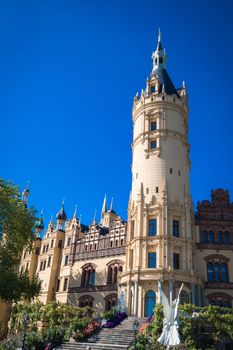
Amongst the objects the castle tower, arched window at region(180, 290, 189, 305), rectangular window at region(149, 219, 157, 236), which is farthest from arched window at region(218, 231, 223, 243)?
arched window at region(180, 290, 189, 305)

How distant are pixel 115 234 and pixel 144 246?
8924 millimetres

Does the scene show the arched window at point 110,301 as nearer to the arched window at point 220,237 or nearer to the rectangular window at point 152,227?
the rectangular window at point 152,227

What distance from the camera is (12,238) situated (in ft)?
114

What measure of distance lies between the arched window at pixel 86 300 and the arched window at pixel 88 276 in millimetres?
1739

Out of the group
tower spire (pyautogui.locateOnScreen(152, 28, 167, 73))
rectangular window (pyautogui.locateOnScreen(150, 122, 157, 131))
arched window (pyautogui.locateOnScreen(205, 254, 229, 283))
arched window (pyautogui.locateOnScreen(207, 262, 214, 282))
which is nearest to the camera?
arched window (pyautogui.locateOnScreen(205, 254, 229, 283))

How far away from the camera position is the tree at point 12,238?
32.4m

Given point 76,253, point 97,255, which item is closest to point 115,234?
point 97,255

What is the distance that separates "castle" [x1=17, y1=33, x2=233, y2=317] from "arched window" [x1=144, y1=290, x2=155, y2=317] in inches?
4.2

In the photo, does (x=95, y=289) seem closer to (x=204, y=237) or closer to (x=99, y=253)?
(x=99, y=253)

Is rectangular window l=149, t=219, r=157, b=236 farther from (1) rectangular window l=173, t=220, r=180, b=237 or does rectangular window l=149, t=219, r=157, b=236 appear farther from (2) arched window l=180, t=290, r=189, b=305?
(2) arched window l=180, t=290, r=189, b=305

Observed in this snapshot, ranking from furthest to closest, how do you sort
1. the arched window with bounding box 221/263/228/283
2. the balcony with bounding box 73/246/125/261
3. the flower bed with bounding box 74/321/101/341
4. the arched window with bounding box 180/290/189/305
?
the balcony with bounding box 73/246/125/261, the arched window with bounding box 221/263/228/283, the arched window with bounding box 180/290/189/305, the flower bed with bounding box 74/321/101/341

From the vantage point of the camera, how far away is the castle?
4294 centimetres

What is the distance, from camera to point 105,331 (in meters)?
36.4

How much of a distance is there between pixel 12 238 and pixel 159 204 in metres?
19.9
